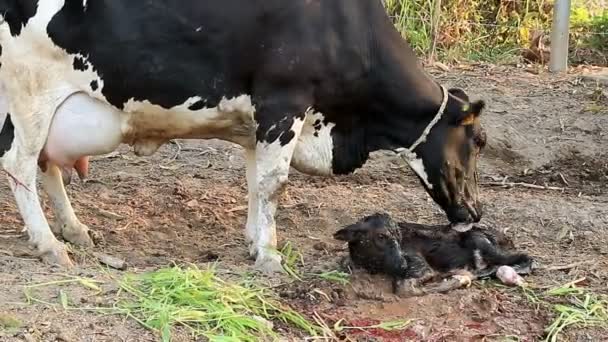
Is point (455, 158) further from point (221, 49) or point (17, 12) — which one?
point (17, 12)

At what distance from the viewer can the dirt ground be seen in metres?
4.61

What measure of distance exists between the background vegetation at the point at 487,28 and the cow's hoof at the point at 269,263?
5.14 metres

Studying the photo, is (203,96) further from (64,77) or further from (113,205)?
(113,205)

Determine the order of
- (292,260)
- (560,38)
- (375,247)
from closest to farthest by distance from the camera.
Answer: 1. (375,247)
2. (292,260)
3. (560,38)

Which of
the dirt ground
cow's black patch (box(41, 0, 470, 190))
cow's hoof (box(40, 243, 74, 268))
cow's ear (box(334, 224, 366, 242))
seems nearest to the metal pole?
the dirt ground

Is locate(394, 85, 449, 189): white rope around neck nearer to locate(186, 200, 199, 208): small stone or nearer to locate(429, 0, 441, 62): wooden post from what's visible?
locate(186, 200, 199, 208): small stone

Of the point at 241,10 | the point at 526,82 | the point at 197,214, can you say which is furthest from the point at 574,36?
the point at 241,10

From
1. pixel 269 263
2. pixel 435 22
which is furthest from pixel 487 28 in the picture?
pixel 269 263

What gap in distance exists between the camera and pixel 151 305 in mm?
4336

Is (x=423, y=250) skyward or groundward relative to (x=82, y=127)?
groundward

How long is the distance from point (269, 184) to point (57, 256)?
107 centimetres

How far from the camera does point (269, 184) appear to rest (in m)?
5.37

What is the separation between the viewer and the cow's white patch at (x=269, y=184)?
209 inches

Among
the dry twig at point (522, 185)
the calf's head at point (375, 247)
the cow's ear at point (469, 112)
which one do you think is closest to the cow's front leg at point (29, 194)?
the calf's head at point (375, 247)
